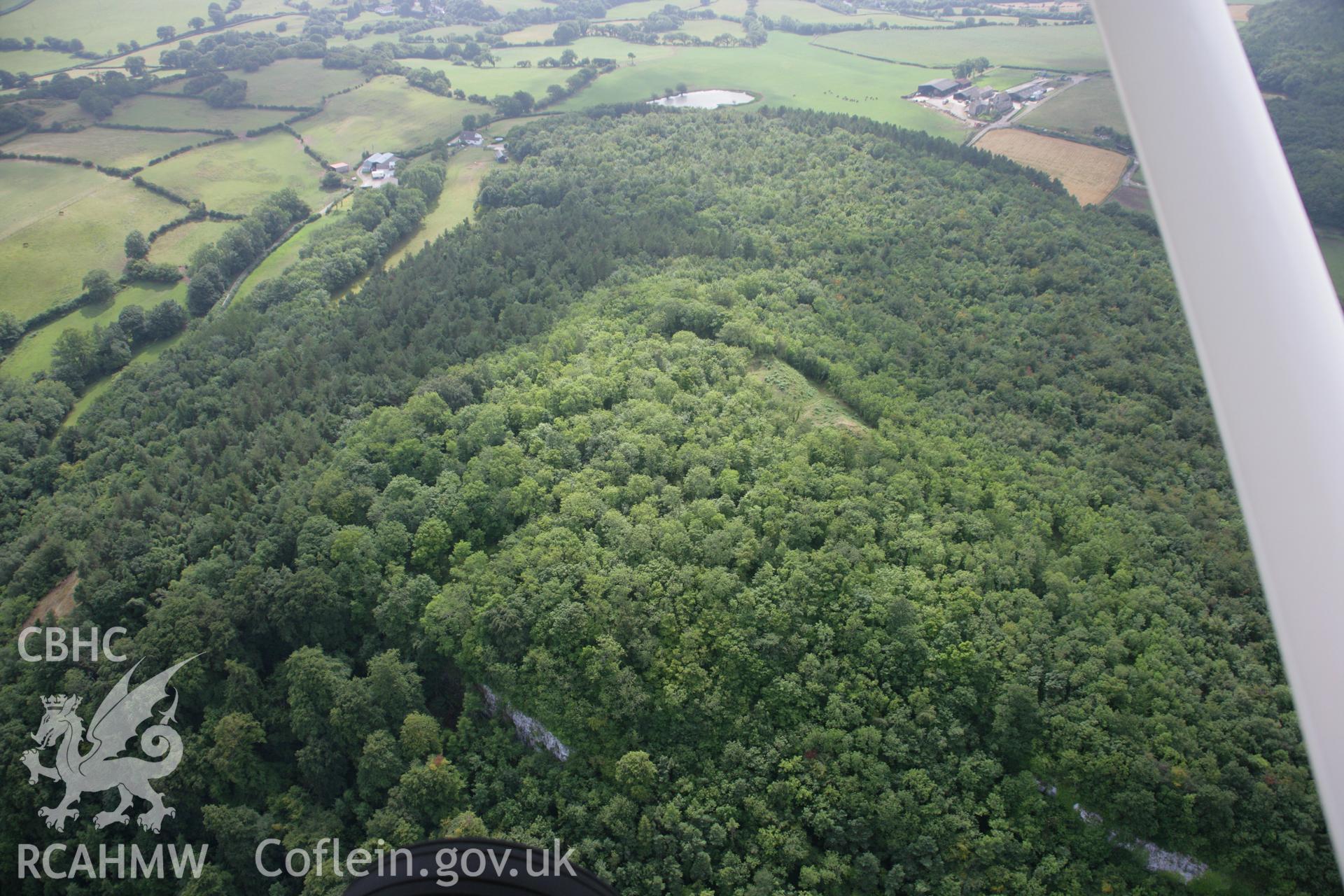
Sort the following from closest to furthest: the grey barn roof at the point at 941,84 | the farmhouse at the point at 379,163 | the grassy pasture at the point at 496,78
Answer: the farmhouse at the point at 379,163 < the grey barn roof at the point at 941,84 < the grassy pasture at the point at 496,78

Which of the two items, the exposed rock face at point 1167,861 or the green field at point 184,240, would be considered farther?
the green field at point 184,240

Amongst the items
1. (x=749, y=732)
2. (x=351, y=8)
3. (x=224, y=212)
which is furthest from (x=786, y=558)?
(x=351, y=8)

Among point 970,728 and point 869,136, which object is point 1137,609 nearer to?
point 970,728

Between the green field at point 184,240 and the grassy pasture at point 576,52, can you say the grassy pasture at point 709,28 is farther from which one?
the green field at point 184,240

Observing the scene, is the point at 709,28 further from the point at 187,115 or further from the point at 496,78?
the point at 187,115

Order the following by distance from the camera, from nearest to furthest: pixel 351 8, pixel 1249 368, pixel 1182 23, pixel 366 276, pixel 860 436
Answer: pixel 1249 368
pixel 1182 23
pixel 860 436
pixel 366 276
pixel 351 8

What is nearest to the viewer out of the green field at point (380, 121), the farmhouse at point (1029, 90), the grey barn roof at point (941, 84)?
the farmhouse at point (1029, 90)

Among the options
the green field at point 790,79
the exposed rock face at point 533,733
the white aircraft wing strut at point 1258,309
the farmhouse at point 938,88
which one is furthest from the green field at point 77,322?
the farmhouse at point 938,88
